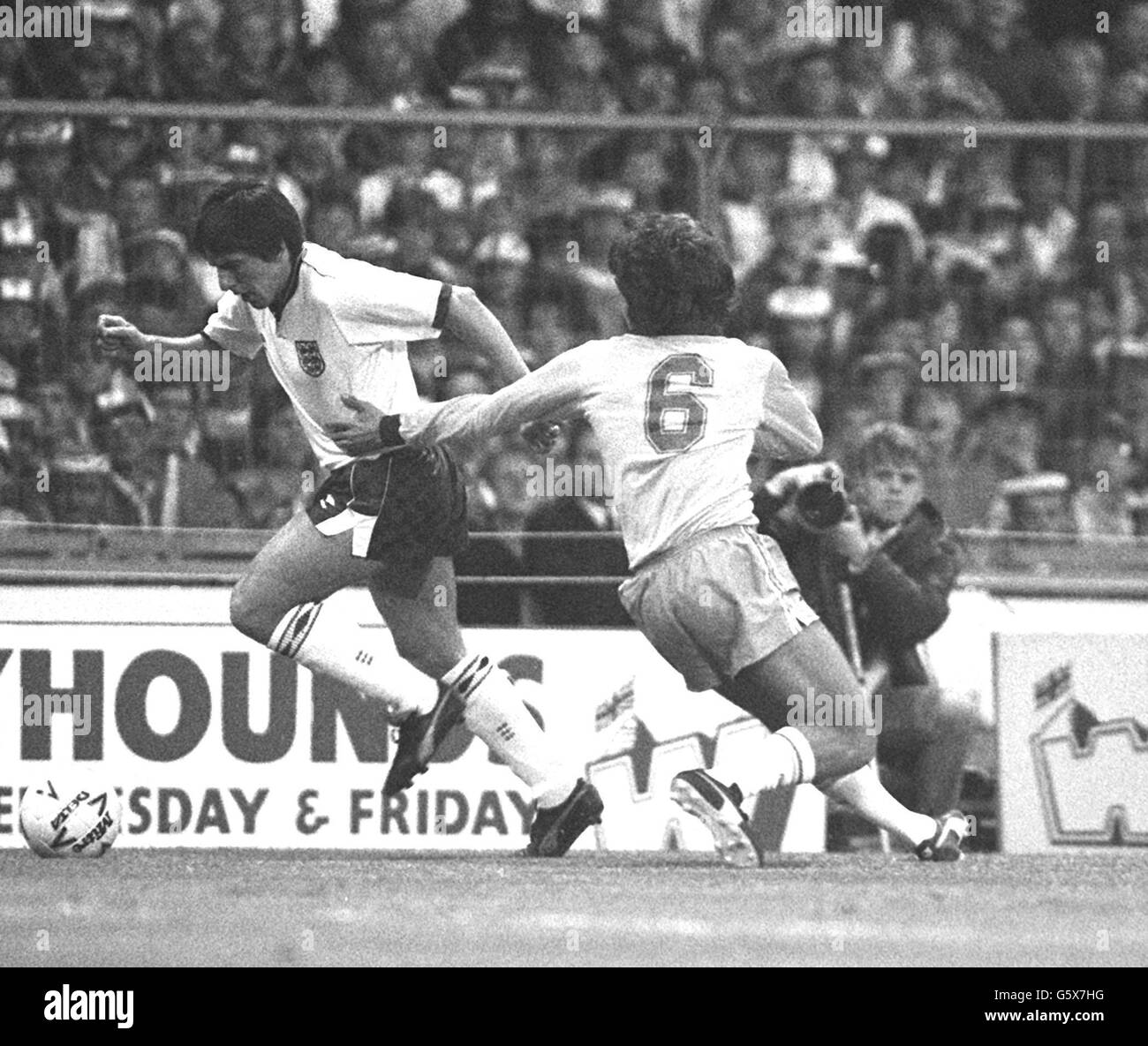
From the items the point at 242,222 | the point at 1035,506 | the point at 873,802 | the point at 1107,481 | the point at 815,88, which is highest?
the point at 815,88

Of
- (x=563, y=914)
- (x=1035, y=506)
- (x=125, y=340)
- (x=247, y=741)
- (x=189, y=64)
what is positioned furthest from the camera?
(x=189, y=64)

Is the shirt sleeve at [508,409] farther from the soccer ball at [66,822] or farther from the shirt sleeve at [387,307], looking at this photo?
the soccer ball at [66,822]

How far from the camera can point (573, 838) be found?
24.7ft

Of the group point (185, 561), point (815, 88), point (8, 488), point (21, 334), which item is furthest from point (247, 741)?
point (815, 88)

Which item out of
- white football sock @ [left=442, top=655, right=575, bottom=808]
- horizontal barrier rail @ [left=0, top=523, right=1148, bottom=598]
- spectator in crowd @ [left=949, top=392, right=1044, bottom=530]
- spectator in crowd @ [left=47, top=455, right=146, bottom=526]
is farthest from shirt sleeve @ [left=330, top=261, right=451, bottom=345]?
spectator in crowd @ [left=949, top=392, right=1044, bottom=530]

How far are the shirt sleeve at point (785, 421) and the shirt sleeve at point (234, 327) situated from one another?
5.58 feet

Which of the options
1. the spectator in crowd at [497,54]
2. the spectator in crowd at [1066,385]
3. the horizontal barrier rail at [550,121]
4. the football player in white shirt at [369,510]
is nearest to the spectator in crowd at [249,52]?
the spectator in crowd at [497,54]

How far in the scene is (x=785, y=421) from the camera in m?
6.76

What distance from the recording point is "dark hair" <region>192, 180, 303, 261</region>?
7.08 meters

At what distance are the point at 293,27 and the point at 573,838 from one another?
221 inches

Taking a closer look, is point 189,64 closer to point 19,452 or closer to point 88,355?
point 88,355

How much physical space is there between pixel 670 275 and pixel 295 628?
166 cm

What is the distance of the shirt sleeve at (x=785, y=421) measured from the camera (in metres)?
6.73
